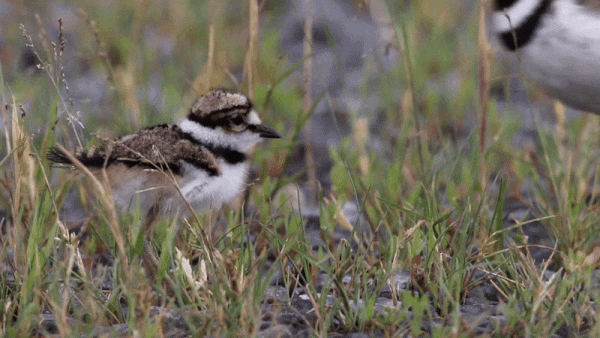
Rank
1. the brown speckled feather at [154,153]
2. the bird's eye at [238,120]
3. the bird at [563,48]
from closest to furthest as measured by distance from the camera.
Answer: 1. the brown speckled feather at [154,153]
2. the bird's eye at [238,120]
3. the bird at [563,48]

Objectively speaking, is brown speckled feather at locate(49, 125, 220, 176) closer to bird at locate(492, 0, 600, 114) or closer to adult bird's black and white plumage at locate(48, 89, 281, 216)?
adult bird's black and white plumage at locate(48, 89, 281, 216)

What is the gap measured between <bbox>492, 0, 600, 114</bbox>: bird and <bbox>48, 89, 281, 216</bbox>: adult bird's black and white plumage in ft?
3.78

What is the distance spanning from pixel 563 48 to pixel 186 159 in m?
1.63

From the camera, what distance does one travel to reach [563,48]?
3568mm

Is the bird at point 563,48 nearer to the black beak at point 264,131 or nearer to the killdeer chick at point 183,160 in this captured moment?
the black beak at point 264,131

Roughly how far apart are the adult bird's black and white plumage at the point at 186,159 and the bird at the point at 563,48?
Result: 115cm

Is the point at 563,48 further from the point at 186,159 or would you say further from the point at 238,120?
the point at 186,159

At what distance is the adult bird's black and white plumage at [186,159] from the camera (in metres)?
2.92

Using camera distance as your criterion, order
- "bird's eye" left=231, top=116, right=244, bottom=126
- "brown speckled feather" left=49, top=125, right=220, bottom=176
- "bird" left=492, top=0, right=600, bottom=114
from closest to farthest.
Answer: "brown speckled feather" left=49, top=125, right=220, bottom=176
"bird's eye" left=231, top=116, right=244, bottom=126
"bird" left=492, top=0, right=600, bottom=114

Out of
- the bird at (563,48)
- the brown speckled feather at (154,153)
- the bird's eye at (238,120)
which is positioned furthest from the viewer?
the bird at (563,48)

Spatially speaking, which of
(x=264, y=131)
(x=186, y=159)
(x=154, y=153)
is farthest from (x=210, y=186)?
(x=264, y=131)

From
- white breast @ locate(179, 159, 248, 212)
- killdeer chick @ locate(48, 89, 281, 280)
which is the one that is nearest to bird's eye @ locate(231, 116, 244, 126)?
killdeer chick @ locate(48, 89, 281, 280)

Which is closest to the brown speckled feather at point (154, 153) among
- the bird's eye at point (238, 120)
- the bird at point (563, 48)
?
the bird's eye at point (238, 120)

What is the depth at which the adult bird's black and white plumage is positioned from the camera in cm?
292
